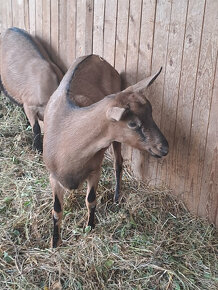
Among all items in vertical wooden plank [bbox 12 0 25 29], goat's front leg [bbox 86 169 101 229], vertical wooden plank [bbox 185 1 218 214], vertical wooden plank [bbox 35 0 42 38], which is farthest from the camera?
vertical wooden plank [bbox 12 0 25 29]

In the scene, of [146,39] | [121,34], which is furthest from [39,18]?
[146,39]

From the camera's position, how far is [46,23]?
14.5 ft

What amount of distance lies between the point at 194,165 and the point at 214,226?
530 mm

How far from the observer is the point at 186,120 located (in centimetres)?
298

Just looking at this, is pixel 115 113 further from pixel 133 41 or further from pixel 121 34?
pixel 121 34

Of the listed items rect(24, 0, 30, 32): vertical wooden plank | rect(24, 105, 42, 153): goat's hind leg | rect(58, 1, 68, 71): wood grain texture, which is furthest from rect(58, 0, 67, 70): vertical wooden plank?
rect(24, 0, 30, 32): vertical wooden plank

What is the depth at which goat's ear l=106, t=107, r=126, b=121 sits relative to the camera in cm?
222

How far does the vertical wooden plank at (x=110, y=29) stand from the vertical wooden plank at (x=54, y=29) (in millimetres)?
896

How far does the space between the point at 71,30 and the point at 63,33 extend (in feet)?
0.60

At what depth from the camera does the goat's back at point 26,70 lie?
3.97 metres

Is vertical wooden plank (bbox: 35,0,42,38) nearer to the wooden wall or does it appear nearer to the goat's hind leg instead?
the wooden wall

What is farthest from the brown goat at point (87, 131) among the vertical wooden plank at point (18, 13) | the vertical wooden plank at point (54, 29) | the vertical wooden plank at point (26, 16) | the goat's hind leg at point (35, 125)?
the vertical wooden plank at point (18, 13)

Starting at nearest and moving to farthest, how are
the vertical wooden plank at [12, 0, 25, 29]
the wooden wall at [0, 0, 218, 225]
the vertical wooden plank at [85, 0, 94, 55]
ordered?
the wooden wall at [0, 0, 218, 225] < the vertical wooden plank at [85, 0, 94, 55] < the vertical wooden plank at [12, 0, 25, 29]

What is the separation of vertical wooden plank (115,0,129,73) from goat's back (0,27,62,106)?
81 cm
